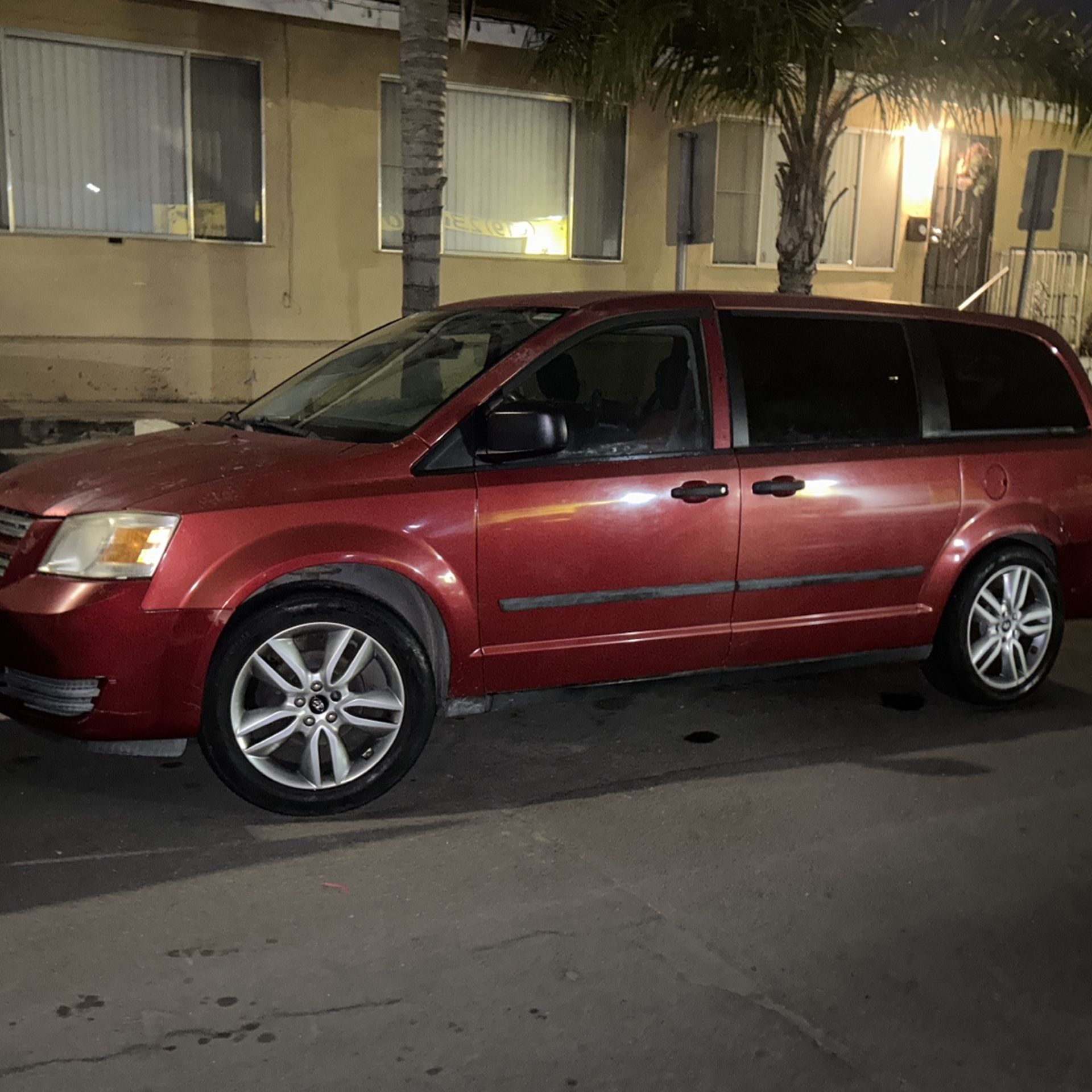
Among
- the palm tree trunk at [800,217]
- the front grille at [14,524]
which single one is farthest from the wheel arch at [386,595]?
the palm tree trunk at [800,217]

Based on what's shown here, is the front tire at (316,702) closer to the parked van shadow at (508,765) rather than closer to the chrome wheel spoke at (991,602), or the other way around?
the parked van shadow at (508,765)

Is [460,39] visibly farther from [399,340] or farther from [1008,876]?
[1008,876]

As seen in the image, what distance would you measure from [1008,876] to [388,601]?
2.24m

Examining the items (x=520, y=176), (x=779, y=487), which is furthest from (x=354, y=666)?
(x=520, y=176)

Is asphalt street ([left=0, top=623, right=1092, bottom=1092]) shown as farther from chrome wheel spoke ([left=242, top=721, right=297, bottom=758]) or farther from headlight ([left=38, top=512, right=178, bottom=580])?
headlight ([left=38, top=512, right=178, bottom=580])

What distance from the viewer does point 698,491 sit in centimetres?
505

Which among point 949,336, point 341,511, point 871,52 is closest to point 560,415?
point 341,511

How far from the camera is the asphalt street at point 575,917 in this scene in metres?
3.12

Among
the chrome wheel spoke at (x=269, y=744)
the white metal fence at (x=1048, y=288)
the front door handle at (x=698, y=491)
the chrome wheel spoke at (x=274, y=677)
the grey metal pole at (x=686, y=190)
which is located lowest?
the chrome wheel spoke at (x=269, y=744)

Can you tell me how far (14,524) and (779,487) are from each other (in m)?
2.82

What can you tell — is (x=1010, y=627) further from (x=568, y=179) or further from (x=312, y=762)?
(x=568, y=179)

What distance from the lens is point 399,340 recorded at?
567cm

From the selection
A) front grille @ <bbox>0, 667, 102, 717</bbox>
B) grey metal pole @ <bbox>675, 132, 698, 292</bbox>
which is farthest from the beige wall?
front grille @ <bbox>0, 667, 102, 717</bbox>

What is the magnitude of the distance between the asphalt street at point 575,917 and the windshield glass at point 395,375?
120 centimetres
